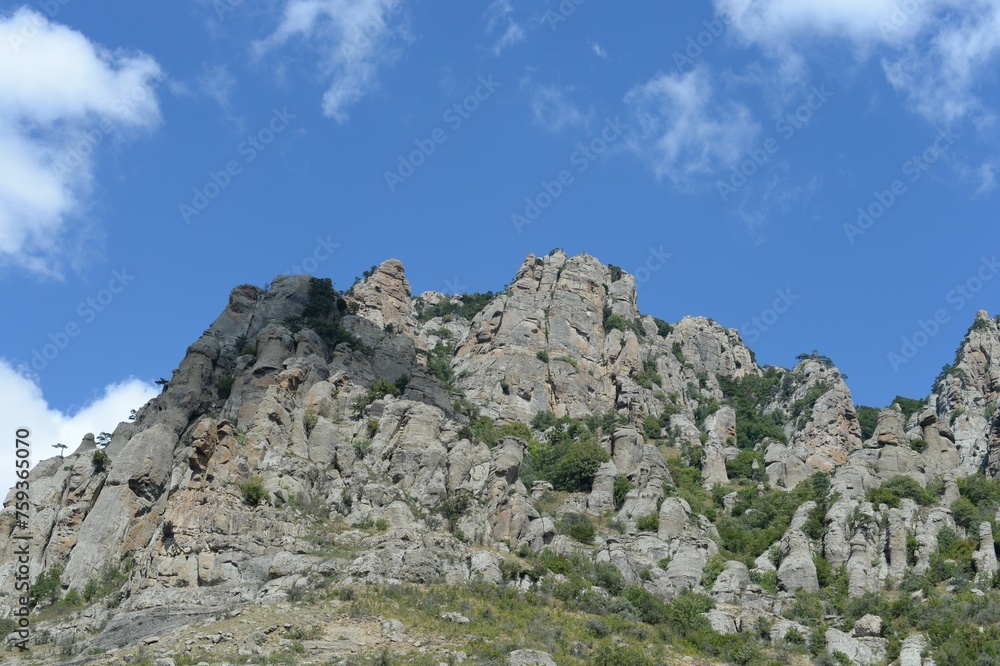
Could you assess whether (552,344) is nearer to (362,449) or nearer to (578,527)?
(362,449)

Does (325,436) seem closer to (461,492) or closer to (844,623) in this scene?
(461,492)

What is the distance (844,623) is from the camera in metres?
57.8

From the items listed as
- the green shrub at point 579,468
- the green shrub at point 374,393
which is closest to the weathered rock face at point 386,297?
the green shrub at point 374,393

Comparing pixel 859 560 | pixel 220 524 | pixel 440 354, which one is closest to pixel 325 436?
pixel 220 524

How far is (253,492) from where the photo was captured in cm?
6247

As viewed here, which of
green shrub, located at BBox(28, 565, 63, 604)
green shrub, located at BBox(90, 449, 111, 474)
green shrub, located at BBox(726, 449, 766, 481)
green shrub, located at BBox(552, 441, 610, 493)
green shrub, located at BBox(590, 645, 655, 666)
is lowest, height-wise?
green shrub, located at BBox(590, 645, 655, 666)

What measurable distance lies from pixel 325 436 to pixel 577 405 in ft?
122

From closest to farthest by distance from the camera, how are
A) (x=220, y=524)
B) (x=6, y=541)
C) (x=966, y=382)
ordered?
(x=220, y=524) → (x=6, y=541) → (x=966, y=382)

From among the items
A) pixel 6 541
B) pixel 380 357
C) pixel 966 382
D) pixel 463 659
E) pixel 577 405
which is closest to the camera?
pixel 463 659

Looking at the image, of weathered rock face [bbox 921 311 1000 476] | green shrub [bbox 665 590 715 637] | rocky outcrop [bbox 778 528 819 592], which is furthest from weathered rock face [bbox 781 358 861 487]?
green shrub [bbox 665 590 715 637]

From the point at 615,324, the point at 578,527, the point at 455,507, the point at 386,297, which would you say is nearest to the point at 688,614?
the point at 578,527

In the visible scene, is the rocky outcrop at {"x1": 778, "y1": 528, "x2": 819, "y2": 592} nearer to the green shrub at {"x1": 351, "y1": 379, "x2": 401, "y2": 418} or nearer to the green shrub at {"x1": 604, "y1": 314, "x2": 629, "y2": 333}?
the green shrub at {"x1": 351, "y1": 379, "x2": 401, "y2": 418}

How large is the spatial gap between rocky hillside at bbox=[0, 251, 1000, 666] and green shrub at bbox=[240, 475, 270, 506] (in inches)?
10.1

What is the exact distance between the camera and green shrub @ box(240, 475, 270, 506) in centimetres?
6234
